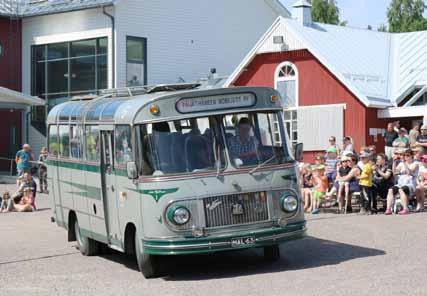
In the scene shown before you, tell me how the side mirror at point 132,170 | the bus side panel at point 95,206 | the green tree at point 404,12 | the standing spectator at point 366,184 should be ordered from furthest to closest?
the green tree at point 404,12 < the standing spectator at point 366,184 < the bus side panel at point 95,206 < the side mirror at point 132,170

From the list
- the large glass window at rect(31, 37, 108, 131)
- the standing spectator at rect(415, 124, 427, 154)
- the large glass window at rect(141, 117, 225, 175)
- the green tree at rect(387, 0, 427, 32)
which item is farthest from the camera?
the green tree at rect(387, 0, 427, 32)

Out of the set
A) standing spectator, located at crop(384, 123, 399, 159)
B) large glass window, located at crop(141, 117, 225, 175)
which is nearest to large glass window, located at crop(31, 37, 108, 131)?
standing spectator, located at crop(384, 123, 399, 159)

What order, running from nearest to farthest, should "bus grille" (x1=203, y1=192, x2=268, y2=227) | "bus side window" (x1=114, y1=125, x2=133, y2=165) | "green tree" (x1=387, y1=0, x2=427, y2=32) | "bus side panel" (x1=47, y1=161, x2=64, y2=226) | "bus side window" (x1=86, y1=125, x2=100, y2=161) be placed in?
1. "bus grille" (x1=203, y1=192, x2=268, y2=227)
2. "bus side window" (x1=114, y1=125, x2=133, y2=165)
3. "bus side window" (x1=86, y1=125, x2=100, y2=161)
4. "bus side panel" (x1=47, y1=161, x2=64, y2=226)
5. "green tree" (x1=387, y1=0, x2=427, y2=32)

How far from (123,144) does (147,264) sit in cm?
177

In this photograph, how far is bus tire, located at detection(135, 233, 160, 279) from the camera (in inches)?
490

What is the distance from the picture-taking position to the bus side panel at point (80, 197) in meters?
14.9

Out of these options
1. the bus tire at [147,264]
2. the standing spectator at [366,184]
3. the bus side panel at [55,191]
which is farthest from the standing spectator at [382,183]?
the bus tire at [147,264]

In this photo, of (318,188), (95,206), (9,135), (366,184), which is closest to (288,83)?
(318,188)

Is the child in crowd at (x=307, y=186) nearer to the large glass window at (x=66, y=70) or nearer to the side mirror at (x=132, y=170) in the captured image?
→ the side mirror at (x=132, y=170)

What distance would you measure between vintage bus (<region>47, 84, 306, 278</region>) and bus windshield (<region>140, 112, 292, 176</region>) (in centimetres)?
1

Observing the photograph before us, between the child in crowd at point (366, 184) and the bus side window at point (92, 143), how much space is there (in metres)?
7.85

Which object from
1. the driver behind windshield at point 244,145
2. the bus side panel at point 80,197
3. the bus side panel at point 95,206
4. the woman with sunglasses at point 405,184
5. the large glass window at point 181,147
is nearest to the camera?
the large glass window at point 181,147

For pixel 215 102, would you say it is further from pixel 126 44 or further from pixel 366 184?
pixel 126 44

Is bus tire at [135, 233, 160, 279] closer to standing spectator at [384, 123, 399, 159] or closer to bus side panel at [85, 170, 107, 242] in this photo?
bus side panel at [85, 170, 107, 242]
